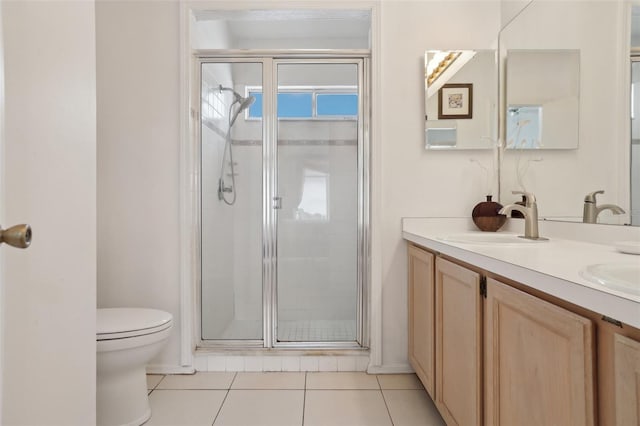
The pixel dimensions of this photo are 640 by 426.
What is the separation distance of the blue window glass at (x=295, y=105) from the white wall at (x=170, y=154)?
477 millimetres

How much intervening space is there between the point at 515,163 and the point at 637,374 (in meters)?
1.63

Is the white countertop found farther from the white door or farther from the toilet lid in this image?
the toilet lid

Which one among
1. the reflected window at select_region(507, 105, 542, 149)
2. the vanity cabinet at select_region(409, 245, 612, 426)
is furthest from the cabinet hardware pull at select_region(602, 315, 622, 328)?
the reflected window at select_region(507, 105, 542, 149)

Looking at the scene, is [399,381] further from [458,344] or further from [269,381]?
[458,344]

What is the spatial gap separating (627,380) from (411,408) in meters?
1.39

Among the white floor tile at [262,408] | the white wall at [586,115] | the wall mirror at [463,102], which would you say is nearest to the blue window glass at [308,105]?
the wall mirror at [463,102]

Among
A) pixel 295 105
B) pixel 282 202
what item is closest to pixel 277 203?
pixel 282 202

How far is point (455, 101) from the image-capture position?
2.21 meters

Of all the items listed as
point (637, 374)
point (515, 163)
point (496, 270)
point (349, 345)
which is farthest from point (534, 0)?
point (349, 345)

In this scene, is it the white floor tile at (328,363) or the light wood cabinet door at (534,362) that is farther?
the white floor tile at (328,363)

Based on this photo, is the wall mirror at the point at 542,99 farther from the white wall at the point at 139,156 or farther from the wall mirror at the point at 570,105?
the white wall at the point at 139,156

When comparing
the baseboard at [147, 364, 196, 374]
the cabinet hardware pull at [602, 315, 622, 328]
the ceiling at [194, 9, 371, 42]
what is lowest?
the baseboard at [147, 364, 196, 374]

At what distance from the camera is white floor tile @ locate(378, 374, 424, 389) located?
2.07 metres

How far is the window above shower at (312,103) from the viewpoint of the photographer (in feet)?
7.82
